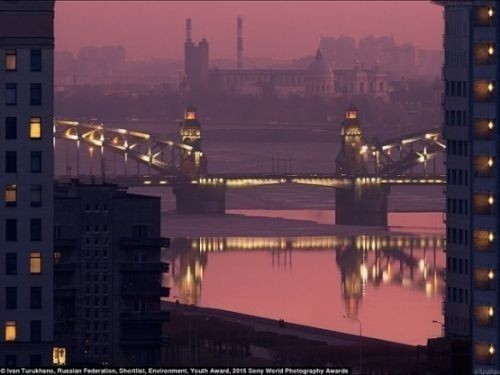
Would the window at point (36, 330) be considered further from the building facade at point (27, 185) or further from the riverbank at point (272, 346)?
the riverbank at point (272, 346)

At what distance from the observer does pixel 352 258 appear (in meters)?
128

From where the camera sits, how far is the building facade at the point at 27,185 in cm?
5866

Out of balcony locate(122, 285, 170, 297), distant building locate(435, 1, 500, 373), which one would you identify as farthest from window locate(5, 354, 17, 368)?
balcony locate(122, 285, 170, 297)

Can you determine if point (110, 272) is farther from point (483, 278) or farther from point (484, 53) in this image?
point (483, 278)

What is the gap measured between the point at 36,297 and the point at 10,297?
495mm

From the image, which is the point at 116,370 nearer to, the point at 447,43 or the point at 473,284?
the point at 473,284

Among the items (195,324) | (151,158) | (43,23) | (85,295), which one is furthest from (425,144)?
(43,23)

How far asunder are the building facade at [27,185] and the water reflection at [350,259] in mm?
39464

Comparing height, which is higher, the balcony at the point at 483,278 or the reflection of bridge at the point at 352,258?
the balcony at the point at 483,278

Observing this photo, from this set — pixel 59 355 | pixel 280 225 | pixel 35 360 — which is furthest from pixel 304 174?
pixel 35 360

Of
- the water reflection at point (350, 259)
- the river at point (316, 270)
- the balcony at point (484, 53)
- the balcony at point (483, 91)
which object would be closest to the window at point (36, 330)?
the balcony at point (483, 91)

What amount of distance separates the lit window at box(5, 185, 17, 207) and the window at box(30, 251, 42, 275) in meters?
1.03

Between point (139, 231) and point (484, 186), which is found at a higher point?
point (484, 186)

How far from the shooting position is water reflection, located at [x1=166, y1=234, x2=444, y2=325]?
359 ft
